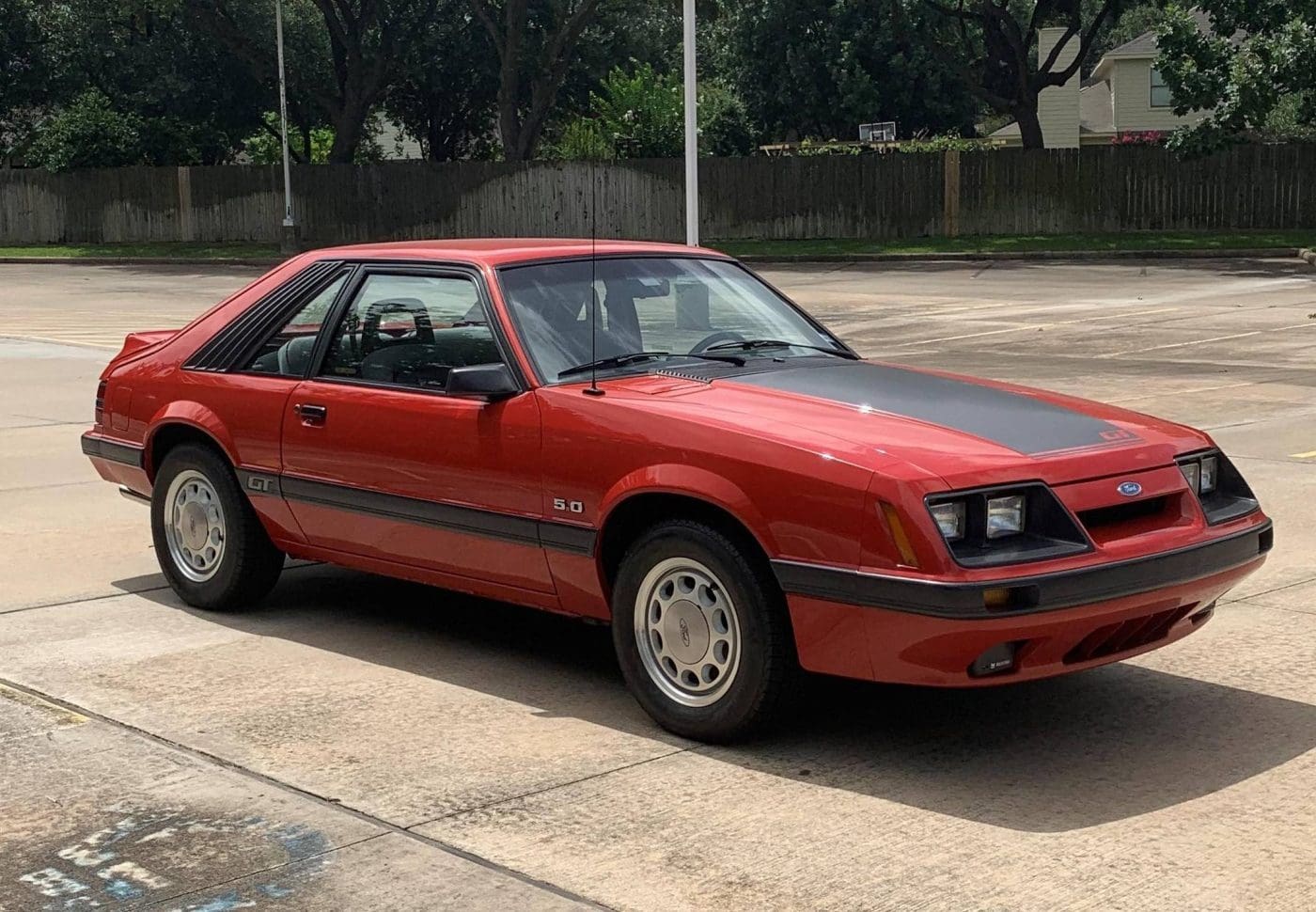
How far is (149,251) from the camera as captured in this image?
4350 cm

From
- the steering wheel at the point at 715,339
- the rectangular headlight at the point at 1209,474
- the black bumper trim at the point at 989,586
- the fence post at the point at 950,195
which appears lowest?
the black bumper trim at the point at 989,586

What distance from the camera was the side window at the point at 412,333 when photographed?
6113 millimetres

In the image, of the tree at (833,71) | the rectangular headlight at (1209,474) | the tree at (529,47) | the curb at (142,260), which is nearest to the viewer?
the rectangular headlight at (1209,474)

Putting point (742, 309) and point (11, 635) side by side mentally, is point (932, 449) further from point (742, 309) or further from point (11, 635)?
point (11, 635)

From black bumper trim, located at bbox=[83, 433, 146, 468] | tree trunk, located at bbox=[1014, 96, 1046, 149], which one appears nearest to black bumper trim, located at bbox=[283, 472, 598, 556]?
black bumper trim, located at bbox=[83, 433, 146, 468]

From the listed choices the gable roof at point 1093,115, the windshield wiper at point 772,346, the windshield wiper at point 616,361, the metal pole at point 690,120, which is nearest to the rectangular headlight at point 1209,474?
the windshield wiper at point 772,346

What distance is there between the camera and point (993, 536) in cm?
486

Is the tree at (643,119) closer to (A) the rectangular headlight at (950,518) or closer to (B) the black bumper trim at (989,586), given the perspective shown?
(B) the black bumper trim at (989,586)

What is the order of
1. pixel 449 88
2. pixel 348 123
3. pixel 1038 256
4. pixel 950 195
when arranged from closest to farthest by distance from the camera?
pixel 1038 256, pixel 950 195, pixel 348 123, pixel 449 88

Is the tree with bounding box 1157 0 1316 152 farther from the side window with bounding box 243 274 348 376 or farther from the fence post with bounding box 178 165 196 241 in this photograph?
the side window with bounding box 243 274 348 376

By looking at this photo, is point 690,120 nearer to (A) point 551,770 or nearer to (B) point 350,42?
(A) point 551,770

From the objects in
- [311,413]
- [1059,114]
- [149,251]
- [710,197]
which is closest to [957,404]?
[311,413]

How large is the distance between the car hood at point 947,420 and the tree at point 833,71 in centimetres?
4634

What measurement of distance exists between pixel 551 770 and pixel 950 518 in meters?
1.36
